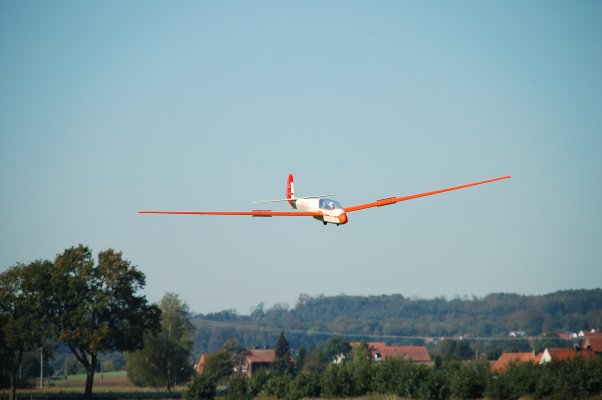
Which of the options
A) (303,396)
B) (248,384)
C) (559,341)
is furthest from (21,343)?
(559,341)

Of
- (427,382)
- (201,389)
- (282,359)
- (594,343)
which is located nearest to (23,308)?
(201,389)

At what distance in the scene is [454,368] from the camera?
71.2 metres

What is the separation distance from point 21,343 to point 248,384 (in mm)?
22848

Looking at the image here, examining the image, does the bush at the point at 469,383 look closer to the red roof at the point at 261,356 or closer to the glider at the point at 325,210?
the glider at the point at 325,210

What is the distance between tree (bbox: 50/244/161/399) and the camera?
268ft

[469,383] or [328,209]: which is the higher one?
[328,209]

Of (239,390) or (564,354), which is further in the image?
(564,354)

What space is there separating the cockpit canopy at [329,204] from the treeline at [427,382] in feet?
103

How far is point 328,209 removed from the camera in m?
43.0

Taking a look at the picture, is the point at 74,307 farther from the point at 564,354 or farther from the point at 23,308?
the point at 564,354

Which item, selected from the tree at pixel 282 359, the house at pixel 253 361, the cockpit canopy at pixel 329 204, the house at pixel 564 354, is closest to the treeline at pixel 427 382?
the house at pixel 564 354

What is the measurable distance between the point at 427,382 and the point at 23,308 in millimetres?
40432

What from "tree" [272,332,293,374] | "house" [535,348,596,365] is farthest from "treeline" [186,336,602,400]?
"tree" [272,332,293,374]

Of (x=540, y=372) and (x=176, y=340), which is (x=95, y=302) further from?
(x=540, y=372)
